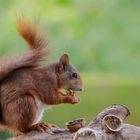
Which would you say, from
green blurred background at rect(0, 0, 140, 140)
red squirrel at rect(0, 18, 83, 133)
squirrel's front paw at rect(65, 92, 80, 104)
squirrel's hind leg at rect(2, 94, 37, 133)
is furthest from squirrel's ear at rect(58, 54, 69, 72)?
green blurred background at rect(0, 0, 140, 140)

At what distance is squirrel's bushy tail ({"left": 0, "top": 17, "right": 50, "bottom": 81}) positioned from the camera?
2.69 m

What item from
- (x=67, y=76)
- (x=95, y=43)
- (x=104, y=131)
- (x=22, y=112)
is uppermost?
(x=95, y=43)

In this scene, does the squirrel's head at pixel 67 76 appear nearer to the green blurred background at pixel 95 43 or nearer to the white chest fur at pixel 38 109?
the white chest fur at pixel 38 109

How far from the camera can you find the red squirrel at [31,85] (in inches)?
103

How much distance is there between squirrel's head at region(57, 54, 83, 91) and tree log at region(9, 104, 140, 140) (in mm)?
261

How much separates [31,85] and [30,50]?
183 millimetres

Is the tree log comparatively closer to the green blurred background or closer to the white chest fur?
the white chest fur

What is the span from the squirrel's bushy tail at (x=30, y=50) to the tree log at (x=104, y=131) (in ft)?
0.83

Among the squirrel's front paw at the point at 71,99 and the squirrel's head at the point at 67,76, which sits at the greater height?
the squirrel's head at the point at 67,76

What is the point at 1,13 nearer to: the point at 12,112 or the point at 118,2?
the point at 118,2

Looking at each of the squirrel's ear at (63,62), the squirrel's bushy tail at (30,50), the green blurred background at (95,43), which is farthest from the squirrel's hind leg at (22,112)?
the green blurred background at (95,43)

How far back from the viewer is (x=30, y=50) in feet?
9.11

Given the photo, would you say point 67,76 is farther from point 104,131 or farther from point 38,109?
point 104,131

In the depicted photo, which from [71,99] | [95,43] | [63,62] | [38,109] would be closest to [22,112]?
[38,109]
